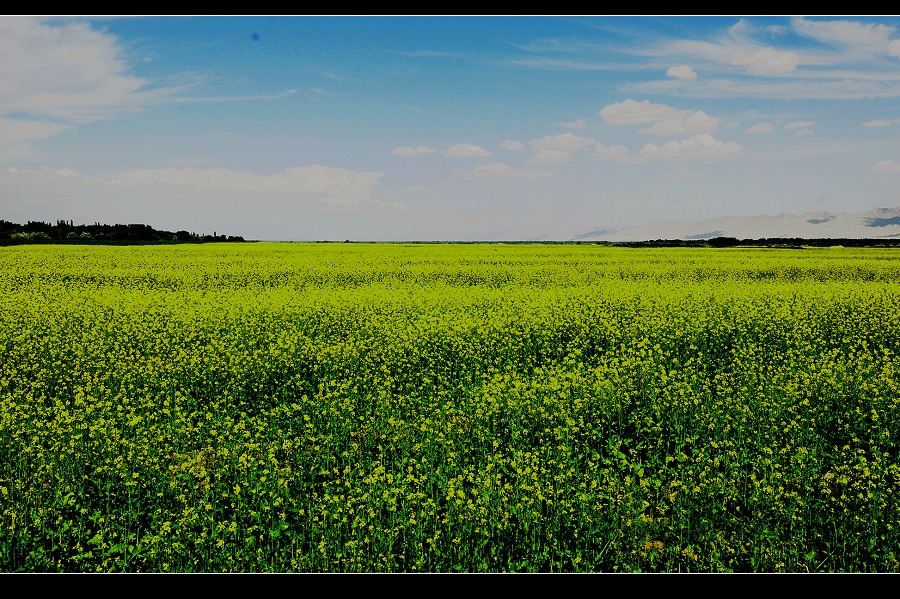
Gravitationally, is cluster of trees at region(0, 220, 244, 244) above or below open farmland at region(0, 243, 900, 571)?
Result: above

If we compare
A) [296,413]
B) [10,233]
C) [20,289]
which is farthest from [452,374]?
[10,233]

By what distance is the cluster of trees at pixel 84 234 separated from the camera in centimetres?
4583

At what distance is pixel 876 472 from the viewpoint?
20.4 feet

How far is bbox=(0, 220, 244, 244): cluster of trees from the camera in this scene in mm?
45834

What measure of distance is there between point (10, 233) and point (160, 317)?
42.9 metres

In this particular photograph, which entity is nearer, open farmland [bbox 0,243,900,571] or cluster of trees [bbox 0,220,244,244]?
open farmland [bbox 0,243,900,571]

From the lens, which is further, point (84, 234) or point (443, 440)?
point (84, 234)

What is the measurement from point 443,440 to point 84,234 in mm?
56594

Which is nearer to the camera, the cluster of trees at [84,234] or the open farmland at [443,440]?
the open farmland at [443,440]

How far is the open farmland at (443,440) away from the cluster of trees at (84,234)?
38.9m

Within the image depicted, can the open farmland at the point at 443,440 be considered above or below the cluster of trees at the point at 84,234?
below

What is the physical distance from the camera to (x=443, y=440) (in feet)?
22.3

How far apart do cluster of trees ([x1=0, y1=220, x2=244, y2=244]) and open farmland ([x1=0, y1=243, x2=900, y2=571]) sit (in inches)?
1533
